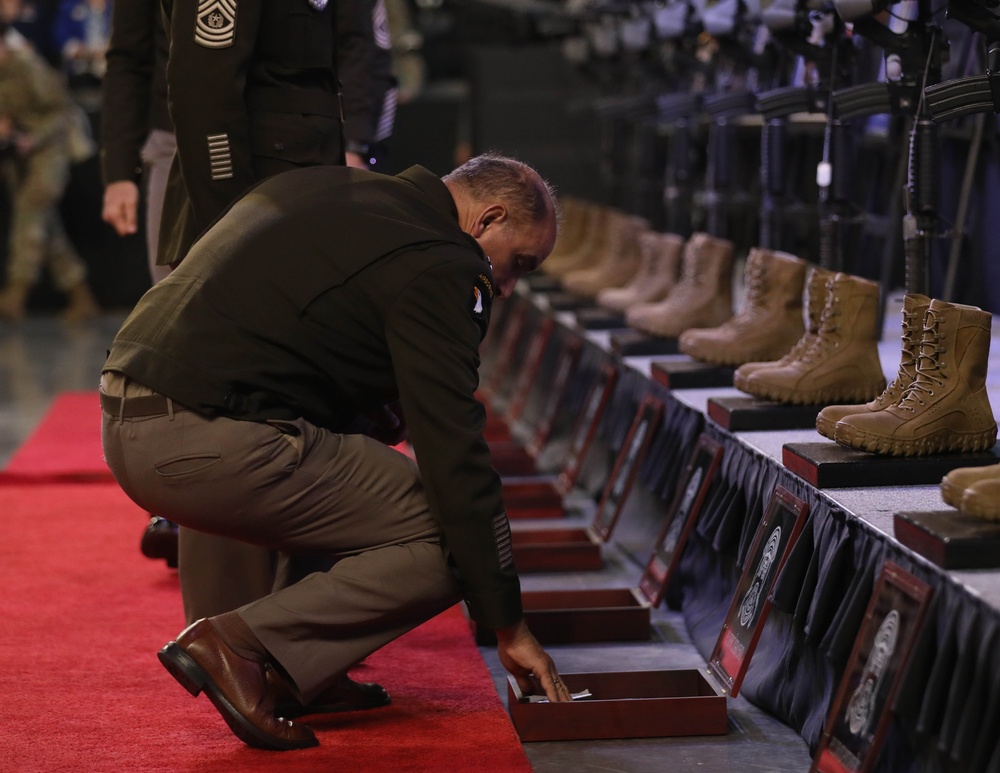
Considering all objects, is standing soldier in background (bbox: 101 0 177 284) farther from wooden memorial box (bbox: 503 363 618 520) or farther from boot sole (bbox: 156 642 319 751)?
wooden memorial box (bbox: 503 363 618 520)

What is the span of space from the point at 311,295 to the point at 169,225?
742 mm

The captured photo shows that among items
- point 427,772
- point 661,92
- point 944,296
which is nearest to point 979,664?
point 427,772

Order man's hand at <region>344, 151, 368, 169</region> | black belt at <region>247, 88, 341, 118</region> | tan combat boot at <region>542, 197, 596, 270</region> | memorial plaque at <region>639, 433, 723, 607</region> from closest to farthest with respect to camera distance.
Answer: black belt at <region>247, 88, 341, 118</region>
memorial plaque at <region>639, 433, 723, 607</region>
man's hand at <region>344, 151, 368, 169</region>
tan combat boot at <region>542, 197, 596, 270</region>

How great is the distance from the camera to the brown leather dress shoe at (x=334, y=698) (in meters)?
2.24

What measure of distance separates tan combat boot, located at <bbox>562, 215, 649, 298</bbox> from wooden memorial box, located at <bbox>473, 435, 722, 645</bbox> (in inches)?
73.8

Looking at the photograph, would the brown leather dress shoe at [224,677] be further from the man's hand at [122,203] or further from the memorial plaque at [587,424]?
the memorial plaque at [587,424]

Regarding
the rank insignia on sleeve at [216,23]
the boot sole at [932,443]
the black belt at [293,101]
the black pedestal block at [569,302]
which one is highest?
the rank insignia on sleeve at [216,23]

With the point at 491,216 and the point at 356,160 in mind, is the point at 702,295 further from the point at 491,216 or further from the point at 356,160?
the point at 491,216

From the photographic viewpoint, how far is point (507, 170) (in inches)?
81.4

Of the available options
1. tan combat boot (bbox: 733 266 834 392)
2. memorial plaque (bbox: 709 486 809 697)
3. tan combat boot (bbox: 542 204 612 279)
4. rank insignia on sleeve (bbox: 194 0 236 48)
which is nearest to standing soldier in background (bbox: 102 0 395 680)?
rank insignia on sleeve (bbox: 194 0 236 48)

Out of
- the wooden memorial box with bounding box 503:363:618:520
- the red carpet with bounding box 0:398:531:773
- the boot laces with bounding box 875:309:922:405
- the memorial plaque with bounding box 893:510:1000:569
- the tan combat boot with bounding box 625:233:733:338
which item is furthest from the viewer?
A: the wooden memorial box with bounding box 503:363:618:520

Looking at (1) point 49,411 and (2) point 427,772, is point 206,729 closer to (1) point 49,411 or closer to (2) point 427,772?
(2) point 427,772

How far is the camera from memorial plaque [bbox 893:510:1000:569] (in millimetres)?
1741

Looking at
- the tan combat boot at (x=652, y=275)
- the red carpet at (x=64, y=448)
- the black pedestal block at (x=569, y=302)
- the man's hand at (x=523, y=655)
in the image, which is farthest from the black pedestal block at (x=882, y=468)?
the red carpet at (x=64, y=448)
